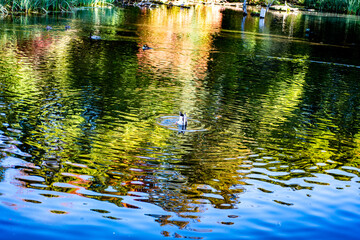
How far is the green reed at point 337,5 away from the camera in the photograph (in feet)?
222

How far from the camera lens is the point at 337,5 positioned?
7269cm

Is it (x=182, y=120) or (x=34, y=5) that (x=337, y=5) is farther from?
(x=182, y=120)

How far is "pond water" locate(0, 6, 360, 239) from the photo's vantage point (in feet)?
25.0

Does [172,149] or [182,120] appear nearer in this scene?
[172,149]

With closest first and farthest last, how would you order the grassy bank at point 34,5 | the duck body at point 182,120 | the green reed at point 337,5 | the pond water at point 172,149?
the pond water at point 172,149, the duck body at point 182,120, the grassy bank at point 34,5, the green reed at point 337,5

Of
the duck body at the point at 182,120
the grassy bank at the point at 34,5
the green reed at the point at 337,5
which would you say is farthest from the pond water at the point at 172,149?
the green reed at the point at 337,5

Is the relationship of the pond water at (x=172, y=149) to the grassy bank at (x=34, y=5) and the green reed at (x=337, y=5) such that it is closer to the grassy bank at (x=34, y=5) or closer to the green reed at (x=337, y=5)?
the grassy bank at (x=34, y=5)

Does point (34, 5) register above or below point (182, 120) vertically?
above

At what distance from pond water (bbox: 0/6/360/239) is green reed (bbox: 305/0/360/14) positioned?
49.3m

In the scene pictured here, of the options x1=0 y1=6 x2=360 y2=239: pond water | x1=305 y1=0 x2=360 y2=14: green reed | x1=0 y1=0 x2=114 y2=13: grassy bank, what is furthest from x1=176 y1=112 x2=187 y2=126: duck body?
x1=305 y1=0 x2=360 y2=14: green reed

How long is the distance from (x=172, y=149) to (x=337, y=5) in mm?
69660

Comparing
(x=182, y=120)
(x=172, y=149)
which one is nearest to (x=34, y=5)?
(x=182, y=120)

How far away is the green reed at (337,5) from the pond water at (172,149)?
4934 cm

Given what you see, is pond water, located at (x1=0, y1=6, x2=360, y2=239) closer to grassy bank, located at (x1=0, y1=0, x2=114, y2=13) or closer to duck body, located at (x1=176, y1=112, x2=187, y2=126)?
duck body, located at (x1=176, y1=112, x2=187, y2=126)
